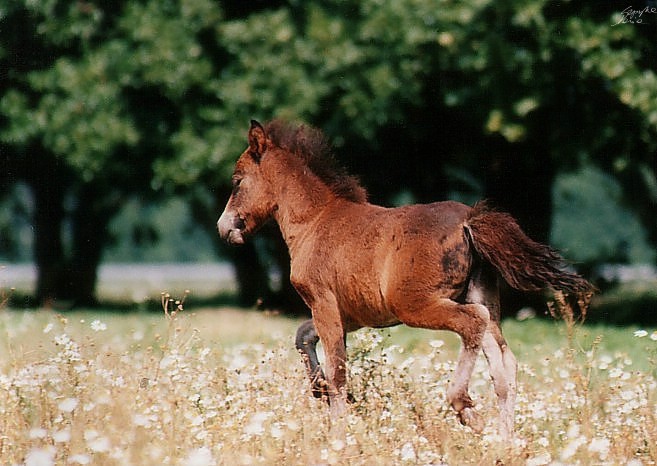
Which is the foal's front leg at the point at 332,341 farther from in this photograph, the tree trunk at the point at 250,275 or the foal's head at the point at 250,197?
the tree trunk at the point at 250,275

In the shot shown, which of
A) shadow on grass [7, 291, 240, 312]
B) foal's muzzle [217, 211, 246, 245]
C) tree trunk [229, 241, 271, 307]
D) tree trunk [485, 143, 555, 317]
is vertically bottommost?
shadow on grass [7, 291, 240, 312]

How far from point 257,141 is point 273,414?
257 centimetres

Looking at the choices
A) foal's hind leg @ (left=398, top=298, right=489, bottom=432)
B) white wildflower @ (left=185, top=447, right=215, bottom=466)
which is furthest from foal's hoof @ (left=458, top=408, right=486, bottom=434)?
white wildflower @ (left=185, top=447, right=215, bottom=466)

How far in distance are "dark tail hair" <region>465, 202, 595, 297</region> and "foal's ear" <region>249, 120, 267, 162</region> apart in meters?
2.15

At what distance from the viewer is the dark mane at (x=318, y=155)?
8.55 metres

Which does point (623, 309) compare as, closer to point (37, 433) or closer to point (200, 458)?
point (37, 433)

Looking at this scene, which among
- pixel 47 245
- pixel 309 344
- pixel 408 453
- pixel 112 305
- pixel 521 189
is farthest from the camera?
pixel 47 245

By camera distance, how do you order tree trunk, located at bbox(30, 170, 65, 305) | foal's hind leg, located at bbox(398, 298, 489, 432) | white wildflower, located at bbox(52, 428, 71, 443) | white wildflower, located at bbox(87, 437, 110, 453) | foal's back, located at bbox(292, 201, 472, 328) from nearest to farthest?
white wildflower, located at bbox(87, 437, 110, 453)
white wildflower, located at bbox(52, 428, 71, 443)
foal's hind leg, located at bbox(398, 298, 489, 432)
foal's back, located at bbox(292, 201, 472, 328)
tree trunk, located at bbox(30, 170, 65, 305)

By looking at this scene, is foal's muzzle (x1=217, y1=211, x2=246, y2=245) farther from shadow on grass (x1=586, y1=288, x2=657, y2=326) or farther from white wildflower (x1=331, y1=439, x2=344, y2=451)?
shadow on grass (x1=586, y1=288, x2=657, y2=326)

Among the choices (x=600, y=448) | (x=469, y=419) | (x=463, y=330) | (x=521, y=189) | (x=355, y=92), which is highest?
(x=355, y=92)

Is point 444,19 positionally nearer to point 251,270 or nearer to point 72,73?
point 72,73

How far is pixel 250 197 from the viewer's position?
8805 mm

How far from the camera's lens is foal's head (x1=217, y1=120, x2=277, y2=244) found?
28.8ft

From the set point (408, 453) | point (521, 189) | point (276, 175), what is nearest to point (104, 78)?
point (521, 189)
